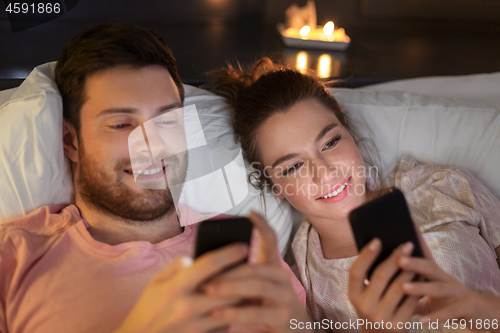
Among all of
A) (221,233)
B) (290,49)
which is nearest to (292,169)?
(221,233)

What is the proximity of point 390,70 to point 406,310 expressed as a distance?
126 centimetres

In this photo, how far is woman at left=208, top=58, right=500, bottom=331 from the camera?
0.92 metres

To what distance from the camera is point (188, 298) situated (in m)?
0.47

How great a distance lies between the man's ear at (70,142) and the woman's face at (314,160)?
48cm

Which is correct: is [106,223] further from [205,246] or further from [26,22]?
[26,22]

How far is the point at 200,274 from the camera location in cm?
47

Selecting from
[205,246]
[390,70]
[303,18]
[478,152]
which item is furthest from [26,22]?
[478,152]

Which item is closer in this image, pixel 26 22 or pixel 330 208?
pixel 330 208

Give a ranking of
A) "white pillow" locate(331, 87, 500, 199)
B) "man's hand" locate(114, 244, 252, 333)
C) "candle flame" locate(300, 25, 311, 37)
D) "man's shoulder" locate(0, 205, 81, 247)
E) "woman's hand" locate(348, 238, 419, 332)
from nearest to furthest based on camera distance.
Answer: "man's hand" locate(114, 244, 252, 333) < "woman's hand" locate(348, 238, 419, 332) < "man's shoulder" locate(0, 205, 81, 247) < "white pillow" locate(331, 87, 500, 199) < "candle flame" locate(300, 25, 311, 37)

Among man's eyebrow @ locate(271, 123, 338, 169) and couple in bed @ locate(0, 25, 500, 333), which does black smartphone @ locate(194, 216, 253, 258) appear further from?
man's eyebrow @ locate(271, 123, 338, 169)

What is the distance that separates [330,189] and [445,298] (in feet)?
1.18

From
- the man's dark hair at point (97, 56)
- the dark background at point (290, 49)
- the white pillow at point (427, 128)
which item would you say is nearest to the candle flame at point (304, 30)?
the dark background at point (290, 49)

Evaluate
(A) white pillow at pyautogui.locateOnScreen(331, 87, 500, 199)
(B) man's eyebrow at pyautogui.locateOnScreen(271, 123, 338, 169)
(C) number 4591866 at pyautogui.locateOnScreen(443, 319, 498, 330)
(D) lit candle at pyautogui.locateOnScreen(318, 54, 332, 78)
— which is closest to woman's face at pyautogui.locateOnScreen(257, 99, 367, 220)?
(B) man's eyebrow at pyautogui.locateOnScreen(271, 123, 338, 169)

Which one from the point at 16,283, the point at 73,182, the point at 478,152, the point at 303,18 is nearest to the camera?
the point at 16,283
